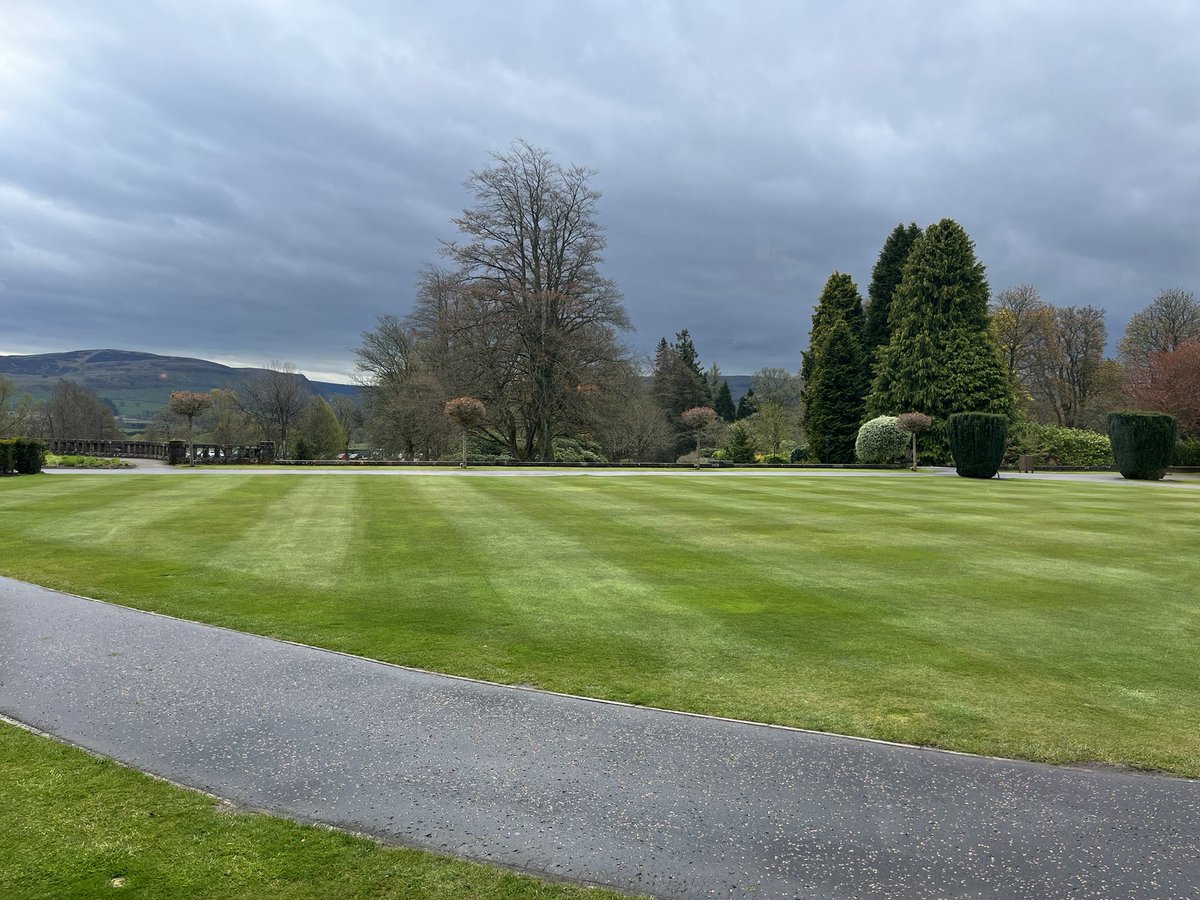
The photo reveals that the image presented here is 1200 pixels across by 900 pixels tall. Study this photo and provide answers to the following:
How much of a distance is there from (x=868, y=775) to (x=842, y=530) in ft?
31.4

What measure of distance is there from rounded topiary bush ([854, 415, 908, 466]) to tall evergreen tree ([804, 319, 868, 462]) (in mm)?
8370

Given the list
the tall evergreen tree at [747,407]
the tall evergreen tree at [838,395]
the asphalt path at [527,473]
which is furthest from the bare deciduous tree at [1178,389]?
the tall evergreen tree at [747,407]

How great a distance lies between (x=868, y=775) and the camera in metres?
3.62

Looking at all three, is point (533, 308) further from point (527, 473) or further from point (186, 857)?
point (186, 857)

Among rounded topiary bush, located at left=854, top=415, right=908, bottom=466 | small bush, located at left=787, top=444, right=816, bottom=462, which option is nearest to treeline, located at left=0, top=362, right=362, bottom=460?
small bush, located at left=787, top=444, right=816, bottom=462

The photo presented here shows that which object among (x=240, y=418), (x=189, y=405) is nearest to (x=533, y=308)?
(x=189, y=405)

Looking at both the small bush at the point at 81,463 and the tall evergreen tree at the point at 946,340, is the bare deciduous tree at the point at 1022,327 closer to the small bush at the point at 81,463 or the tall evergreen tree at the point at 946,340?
the tall evergreen tree at the point at 946,340

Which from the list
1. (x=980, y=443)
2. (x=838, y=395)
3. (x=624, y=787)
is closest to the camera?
(x=624, y=787)

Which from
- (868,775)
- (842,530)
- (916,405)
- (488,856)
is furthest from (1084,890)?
(916,405)

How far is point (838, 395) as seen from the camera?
50750 millimetres

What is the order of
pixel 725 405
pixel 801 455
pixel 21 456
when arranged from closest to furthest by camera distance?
pixel 21 456
pixel 801 455
pixel 725 405

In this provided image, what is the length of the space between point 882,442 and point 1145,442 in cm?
1369

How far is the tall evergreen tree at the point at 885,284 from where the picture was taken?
50062 mm

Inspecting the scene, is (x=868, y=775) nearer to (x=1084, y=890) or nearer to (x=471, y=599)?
(x=1084, y=890)
